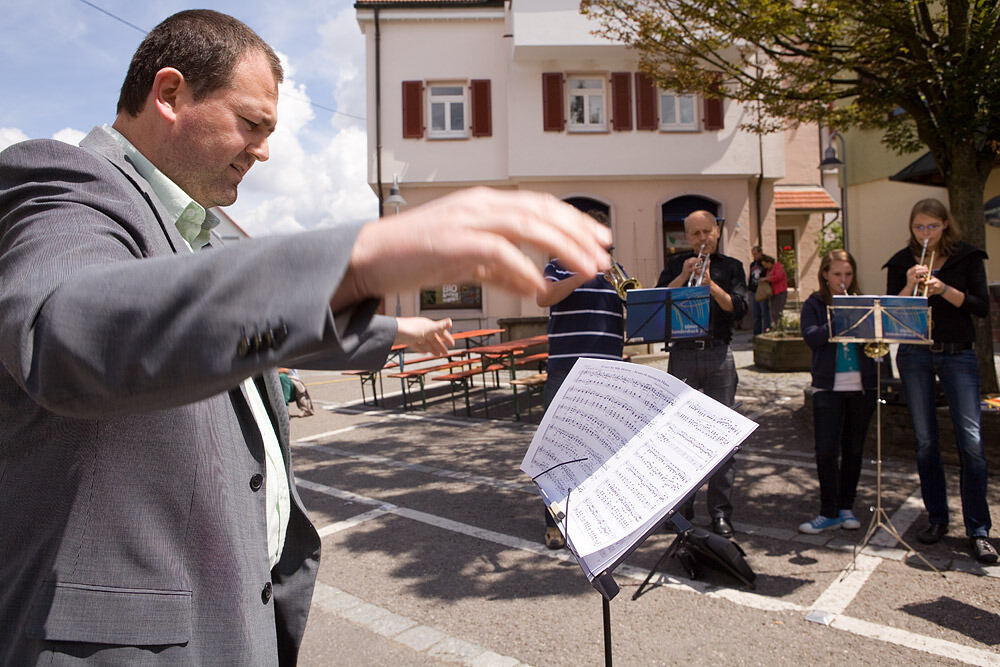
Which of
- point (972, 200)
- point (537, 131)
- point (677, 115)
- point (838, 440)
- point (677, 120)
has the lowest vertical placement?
point (838, 440)

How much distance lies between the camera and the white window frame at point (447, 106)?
1881 cm

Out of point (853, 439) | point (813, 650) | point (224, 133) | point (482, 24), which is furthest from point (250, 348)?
point (482, 24)

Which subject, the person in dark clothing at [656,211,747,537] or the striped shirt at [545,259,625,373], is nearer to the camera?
the striped shirt at [545,259,625,373]

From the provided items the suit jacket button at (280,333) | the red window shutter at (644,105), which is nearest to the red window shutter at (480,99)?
the red window shutter at (644,105)

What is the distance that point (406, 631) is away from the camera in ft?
11.7

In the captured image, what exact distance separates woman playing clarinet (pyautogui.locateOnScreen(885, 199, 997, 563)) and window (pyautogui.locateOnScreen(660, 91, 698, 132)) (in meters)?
15.2

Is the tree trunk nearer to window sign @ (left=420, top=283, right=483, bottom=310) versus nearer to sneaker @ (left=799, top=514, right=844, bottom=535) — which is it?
sneaker @ (left=799, top=514, right=844, bottom=535)

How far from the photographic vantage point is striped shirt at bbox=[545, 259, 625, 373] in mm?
4645

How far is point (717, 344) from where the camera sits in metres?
4.86

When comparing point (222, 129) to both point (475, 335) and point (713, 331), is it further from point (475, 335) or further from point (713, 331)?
point (475, 335)

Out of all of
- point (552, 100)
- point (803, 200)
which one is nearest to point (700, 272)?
point (552, 100)

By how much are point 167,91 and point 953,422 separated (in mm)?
4756

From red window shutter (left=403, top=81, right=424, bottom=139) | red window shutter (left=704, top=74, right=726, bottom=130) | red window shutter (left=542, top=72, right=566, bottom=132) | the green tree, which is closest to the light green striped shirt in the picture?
the green tree

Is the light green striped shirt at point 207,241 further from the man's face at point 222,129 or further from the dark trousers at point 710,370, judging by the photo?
Answer: the dark trousers at point 710,370
